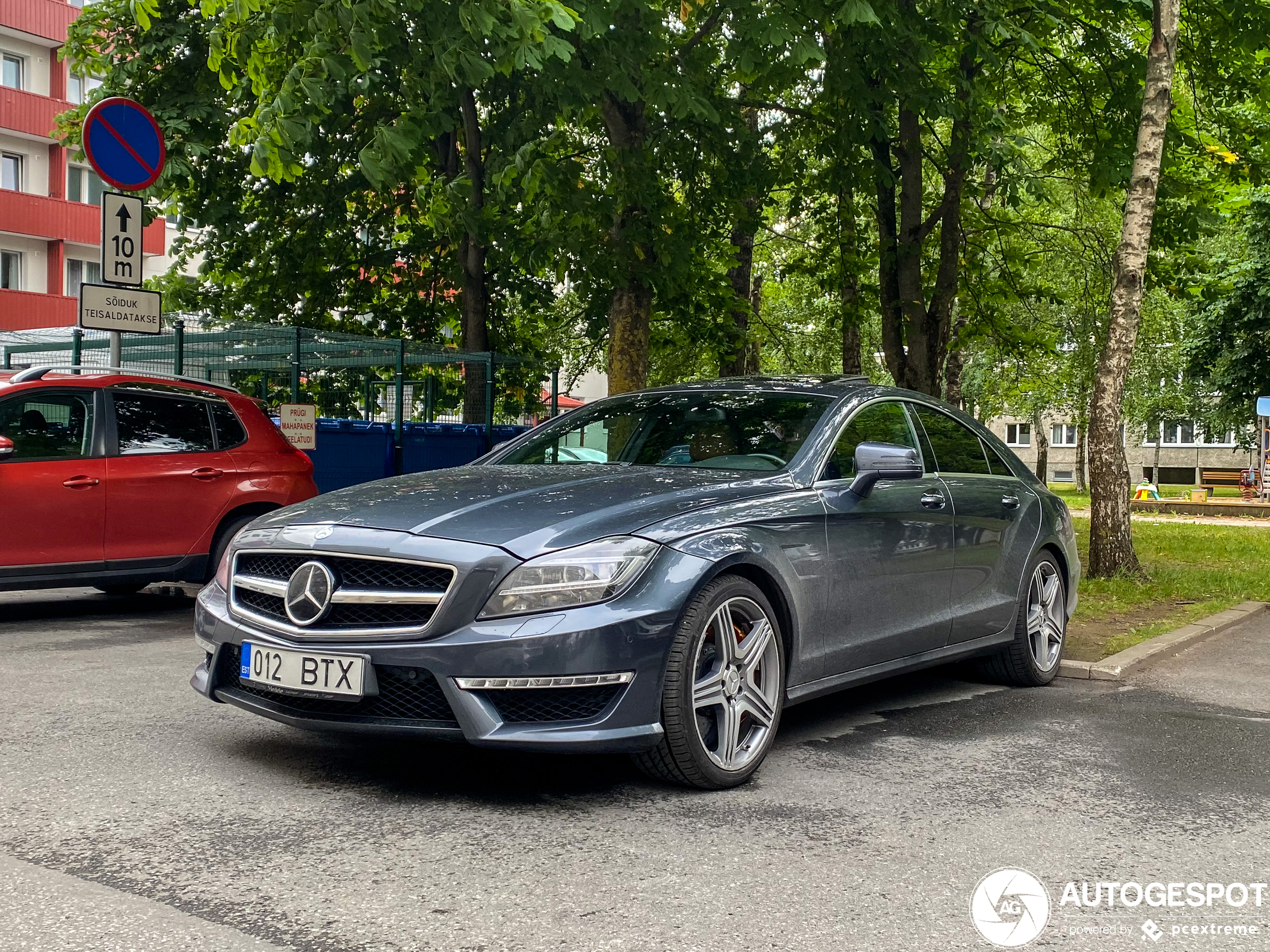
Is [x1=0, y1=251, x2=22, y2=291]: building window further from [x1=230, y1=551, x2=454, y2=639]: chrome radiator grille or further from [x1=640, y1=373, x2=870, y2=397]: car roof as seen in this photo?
[x1=230, y1=551, x2=454, y2=639]: chrome radiator grille

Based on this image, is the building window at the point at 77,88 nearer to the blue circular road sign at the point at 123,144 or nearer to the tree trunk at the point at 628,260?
the tree trunk at the point at 628,260

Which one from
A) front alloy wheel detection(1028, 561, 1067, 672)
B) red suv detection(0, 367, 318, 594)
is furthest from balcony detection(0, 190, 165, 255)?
front alloy wheel detection(1028, 561, 1067, 672)

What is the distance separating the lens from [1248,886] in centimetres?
378

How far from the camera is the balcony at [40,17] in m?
37.3

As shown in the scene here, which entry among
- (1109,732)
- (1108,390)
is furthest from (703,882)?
(1108,390)

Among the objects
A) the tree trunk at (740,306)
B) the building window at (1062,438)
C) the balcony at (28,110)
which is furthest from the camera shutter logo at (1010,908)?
the building window at (1062,438)

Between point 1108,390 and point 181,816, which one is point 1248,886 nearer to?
point 181,816

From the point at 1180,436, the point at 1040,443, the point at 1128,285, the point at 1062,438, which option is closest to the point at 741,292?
the point at 1128,285

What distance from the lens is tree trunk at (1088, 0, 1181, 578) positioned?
37.3 feet

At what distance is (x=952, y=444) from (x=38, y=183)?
38.4 meters

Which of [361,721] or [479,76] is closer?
[361,721]

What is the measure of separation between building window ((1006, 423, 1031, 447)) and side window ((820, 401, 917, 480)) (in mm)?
67346

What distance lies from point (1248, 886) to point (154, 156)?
903 cm

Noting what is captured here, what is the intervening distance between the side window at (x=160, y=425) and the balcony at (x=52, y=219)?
30570mm
